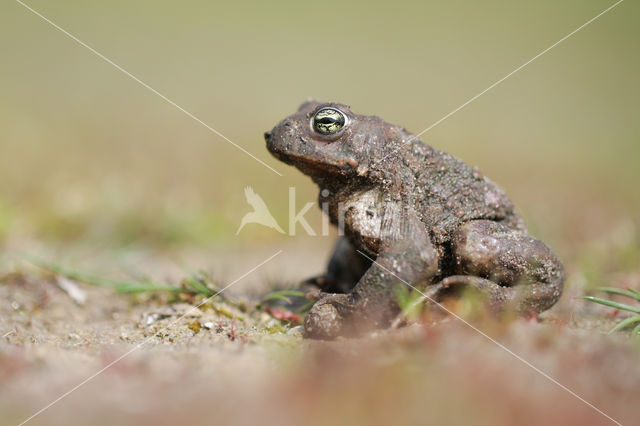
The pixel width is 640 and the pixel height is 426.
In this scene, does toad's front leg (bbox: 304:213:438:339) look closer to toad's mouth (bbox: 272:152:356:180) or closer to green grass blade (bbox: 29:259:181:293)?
toad's mouth (bbox: 272:152:356:180)

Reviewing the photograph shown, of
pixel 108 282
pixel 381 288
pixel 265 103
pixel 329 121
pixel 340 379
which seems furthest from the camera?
pixel 265 103

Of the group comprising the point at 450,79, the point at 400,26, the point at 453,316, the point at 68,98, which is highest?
the point at 400,26

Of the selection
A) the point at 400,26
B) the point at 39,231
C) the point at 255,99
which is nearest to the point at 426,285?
the point at 39,231

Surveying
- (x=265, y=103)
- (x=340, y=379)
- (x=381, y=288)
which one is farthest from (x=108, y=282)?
(x=265, y=103)

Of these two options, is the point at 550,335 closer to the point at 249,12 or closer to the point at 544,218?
the point at 544,218

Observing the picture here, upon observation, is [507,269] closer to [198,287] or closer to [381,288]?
[381,288]

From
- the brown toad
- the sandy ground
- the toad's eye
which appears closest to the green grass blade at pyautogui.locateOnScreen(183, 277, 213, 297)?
the sandy ground

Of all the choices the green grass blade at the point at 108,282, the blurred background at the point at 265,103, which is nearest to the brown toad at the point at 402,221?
the blurred background at the point at 265,103
